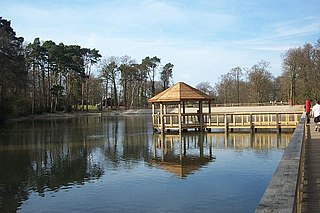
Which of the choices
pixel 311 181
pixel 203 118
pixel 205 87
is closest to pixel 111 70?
pixel 205 87

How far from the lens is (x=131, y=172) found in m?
13.0

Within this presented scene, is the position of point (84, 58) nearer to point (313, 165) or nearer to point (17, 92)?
point (17, 92)

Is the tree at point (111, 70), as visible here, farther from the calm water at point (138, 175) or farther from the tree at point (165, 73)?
the calm water at point (138, 175)

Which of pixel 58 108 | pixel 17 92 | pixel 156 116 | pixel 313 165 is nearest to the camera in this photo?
pixel 313 165

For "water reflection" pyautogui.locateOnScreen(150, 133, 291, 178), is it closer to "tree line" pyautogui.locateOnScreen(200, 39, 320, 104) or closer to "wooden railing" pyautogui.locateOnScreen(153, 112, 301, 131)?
"wooden railing" pyautogui.locateOnScreen(153, 112, 301, 131)

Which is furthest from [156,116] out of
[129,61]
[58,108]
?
[129,61]

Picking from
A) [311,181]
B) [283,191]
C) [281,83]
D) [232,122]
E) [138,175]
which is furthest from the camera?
[281,83]

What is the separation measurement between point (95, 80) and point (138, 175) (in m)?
62.8

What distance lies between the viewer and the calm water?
29.6 feet

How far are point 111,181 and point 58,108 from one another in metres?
54.2

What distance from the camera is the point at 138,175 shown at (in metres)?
12.5

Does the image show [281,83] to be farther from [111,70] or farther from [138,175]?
[138,175]

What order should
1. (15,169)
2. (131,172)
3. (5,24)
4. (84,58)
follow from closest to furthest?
1. (131,172)
2. (15,169)
3. (5,24)
4. (84,58)

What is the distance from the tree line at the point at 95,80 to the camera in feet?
143
